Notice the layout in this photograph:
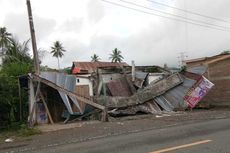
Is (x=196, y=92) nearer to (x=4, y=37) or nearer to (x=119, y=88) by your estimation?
(x=119, y=88)

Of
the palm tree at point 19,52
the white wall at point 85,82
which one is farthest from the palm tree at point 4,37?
the white wall at point 85,82

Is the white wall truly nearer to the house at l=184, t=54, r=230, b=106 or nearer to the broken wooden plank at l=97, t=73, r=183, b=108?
the broken wooden plank at l=97, t=73, r=183, b=108

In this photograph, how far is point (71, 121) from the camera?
17.4m

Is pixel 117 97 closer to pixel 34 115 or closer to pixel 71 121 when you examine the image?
pixel 71 121

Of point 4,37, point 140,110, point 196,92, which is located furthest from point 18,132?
point 4,37

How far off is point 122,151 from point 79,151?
4.14ft

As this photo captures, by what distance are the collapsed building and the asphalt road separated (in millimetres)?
6551

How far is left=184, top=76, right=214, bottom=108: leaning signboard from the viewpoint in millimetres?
21922

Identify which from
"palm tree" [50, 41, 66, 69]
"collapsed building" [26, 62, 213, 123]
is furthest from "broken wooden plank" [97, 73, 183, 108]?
"palm tree" [50, 41, 66, 69]

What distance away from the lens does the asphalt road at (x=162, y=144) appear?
805cm

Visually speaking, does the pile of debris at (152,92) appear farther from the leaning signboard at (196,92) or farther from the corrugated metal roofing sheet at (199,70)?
the corrugated metal roofing sheet at (199,70)

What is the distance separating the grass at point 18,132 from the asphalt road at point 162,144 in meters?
3.96

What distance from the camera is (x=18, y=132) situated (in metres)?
14.2

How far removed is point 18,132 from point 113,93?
777cm
